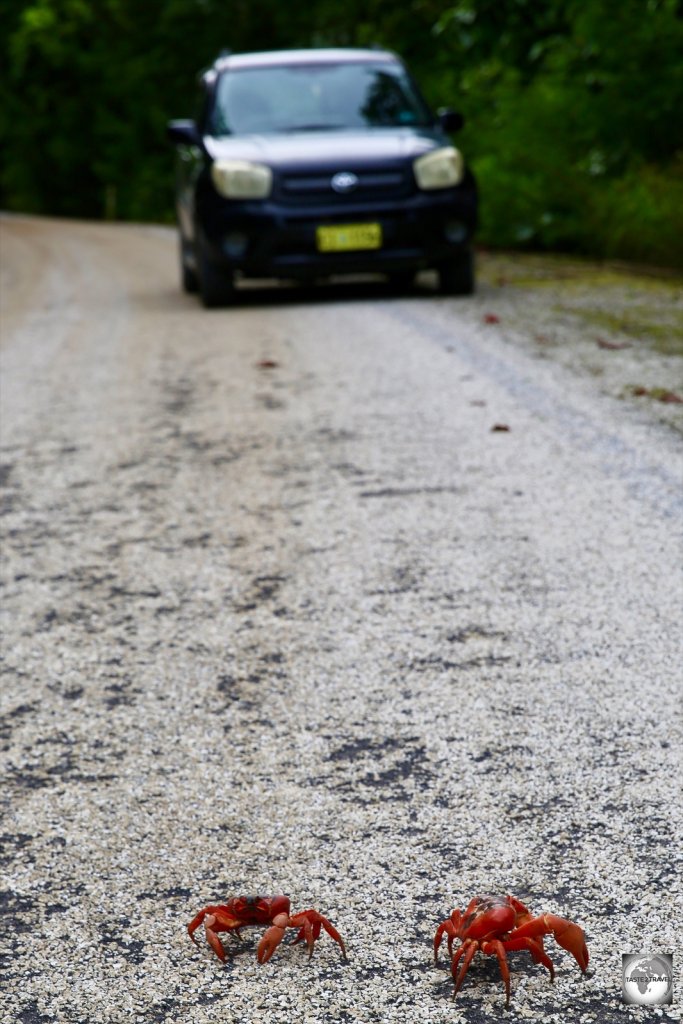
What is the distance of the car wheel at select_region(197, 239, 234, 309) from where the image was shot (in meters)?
9.90

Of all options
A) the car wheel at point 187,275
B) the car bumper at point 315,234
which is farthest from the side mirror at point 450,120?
the car wheel at point 187,275

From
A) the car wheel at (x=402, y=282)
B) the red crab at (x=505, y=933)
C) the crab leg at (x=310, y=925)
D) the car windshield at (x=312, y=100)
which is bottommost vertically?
the car wheel at (x=402, y=282)

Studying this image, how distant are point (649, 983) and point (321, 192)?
8.09 m

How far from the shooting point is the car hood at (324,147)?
31.3ft

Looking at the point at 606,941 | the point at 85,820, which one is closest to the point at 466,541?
the point at 85,820

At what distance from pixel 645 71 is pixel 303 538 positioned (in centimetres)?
950

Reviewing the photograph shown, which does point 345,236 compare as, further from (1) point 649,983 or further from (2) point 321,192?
(1) point 649,983

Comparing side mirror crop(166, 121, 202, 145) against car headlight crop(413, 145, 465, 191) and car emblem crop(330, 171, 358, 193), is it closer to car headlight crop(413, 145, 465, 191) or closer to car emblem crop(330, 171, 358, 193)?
car emblem crop(330, 171, 358, 193)

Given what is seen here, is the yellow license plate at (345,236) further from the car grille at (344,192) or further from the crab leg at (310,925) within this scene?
the crab leg at (310,925)

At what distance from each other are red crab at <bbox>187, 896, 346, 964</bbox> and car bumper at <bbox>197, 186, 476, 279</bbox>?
7.74 m

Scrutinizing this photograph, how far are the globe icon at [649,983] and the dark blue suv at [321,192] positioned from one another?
25.8ft

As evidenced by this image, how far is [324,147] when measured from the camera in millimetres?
9680

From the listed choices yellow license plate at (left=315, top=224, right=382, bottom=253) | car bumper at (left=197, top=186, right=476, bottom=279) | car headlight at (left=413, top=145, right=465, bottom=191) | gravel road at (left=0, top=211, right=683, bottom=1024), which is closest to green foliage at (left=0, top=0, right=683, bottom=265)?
car headlight at (left=413, top=145, right=465, bottom=191)

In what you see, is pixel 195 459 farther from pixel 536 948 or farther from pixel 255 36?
pixel 255 36
